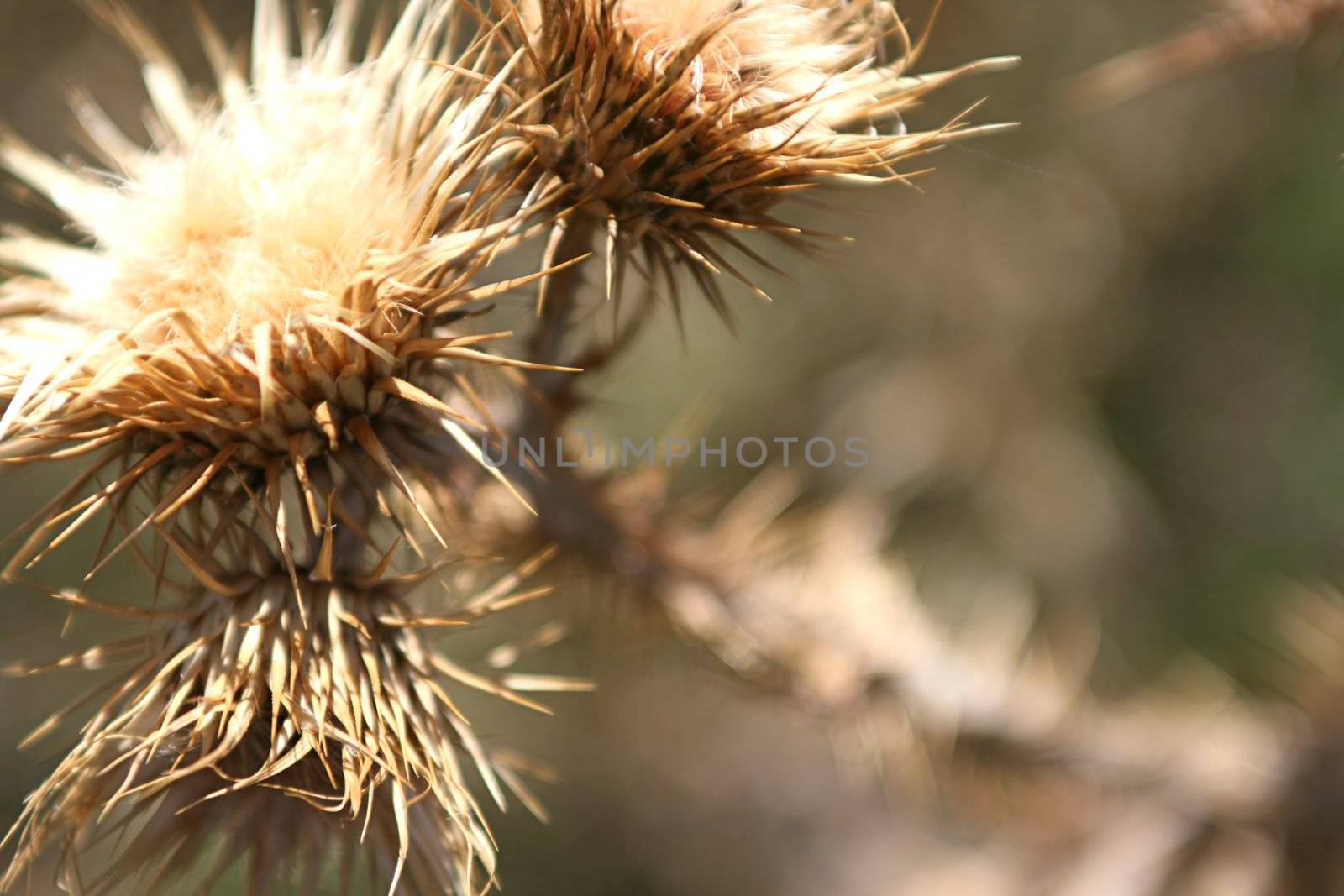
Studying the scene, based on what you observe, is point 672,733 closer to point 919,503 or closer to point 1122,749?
point 919,503

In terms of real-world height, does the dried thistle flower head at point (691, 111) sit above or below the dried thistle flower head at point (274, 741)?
above

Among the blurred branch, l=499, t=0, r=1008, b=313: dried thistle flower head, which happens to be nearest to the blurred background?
the blurred branch

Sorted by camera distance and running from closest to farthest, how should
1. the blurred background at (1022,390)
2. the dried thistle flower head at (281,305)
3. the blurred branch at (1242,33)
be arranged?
the dried thistle flower head at (281,305), the blurred branch at (1242,33), the blurred background at (1022,390)

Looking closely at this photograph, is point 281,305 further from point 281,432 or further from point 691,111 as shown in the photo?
point 691,111

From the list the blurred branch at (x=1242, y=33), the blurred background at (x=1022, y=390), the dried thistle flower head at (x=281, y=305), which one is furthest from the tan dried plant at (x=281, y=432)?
the blurred background at (x=1022, y=390)

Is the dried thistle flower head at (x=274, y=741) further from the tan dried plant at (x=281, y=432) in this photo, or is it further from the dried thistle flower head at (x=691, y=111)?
the dried thistle flower head at (x=691, y=111)

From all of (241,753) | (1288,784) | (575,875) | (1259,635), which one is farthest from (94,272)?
(1259,635)

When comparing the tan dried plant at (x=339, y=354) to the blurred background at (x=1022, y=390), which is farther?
the blurred background at (x=1022, y=390)
